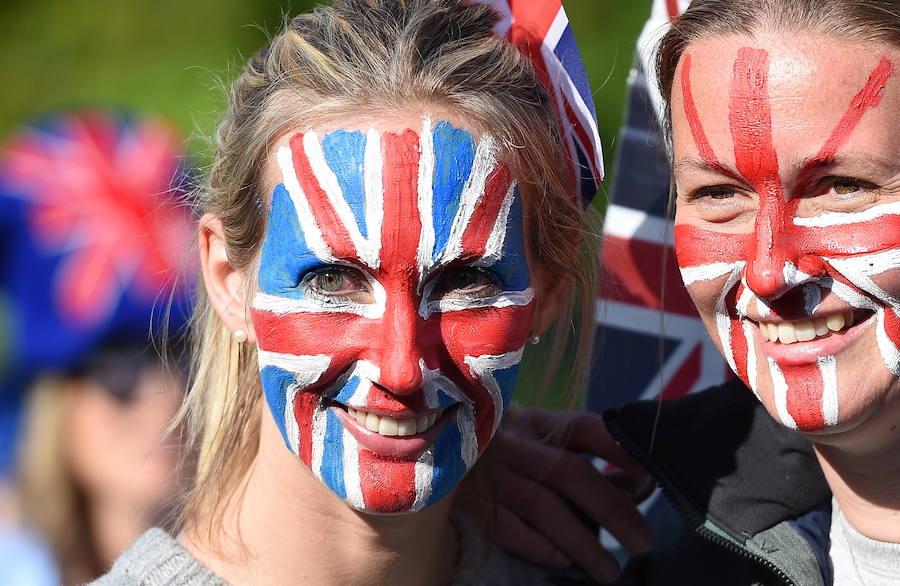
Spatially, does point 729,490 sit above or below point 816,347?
below

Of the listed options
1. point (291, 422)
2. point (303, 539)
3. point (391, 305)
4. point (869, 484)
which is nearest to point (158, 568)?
point (303, 539)

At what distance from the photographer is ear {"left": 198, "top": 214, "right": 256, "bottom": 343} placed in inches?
113

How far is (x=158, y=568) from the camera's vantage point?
279cm

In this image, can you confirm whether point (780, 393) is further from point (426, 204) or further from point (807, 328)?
point (426, 204)

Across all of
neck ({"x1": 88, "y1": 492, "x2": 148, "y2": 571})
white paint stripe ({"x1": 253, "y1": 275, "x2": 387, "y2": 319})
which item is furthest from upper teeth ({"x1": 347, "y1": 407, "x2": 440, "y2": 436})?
neck ({"x1": 88, "y1": 492, "x2": 148, "y2": 571})

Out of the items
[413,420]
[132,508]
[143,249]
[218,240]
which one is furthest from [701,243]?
[132,508]

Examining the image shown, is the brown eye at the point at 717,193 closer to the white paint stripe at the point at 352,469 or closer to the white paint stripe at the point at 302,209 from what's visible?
the white paint stripe at the point at 302,209

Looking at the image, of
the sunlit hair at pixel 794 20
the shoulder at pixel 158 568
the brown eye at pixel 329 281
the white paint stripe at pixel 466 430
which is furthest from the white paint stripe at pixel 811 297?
the shoulder at pixel 158 568

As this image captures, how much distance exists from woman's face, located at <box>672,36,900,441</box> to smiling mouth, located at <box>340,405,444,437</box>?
2.27 feet

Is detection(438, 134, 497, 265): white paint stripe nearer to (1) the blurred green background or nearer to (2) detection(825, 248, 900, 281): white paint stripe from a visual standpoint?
(2) detection(825, 248, 900, 281): white paint stripe

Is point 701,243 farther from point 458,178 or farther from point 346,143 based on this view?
point 346,143

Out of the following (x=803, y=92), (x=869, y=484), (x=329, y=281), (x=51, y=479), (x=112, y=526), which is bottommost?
(x=112, y=526)

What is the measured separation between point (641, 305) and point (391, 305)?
156cm

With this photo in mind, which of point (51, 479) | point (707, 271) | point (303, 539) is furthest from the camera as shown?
point (51, 479)
